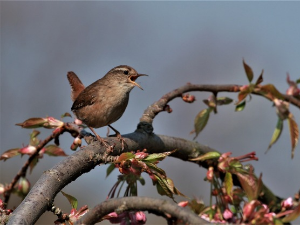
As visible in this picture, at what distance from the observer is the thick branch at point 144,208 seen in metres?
1.05

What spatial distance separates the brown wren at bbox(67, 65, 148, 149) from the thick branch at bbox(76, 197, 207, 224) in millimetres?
2322

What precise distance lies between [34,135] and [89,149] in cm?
71

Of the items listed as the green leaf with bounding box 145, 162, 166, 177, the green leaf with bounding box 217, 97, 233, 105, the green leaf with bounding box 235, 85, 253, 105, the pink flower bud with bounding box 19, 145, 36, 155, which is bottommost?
the pink flower bud with bounding box 19, 145, 36, 155

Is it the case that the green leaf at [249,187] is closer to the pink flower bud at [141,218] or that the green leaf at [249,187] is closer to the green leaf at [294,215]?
the green leaf at [294,215]

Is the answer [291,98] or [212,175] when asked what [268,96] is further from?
[212,175]

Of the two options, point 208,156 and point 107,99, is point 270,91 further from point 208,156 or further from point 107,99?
point 107,99

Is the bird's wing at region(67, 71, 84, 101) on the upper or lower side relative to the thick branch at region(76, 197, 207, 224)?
lower

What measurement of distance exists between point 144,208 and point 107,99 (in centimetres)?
272

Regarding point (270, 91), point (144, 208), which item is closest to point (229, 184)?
point (270, 91)

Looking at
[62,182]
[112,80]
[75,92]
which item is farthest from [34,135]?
[75,92]

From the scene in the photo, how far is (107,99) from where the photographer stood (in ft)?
12.5

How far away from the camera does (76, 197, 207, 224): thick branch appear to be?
1053 millimetres

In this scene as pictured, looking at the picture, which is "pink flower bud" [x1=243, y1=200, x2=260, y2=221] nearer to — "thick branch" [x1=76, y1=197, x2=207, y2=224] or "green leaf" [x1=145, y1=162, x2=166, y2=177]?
"thick branch" [x1=76, y1=197, x2=207, y2=224]

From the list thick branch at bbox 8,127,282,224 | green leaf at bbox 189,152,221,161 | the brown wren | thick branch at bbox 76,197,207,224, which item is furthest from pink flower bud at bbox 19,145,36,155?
thick branch at bbox 76,197,207,224
